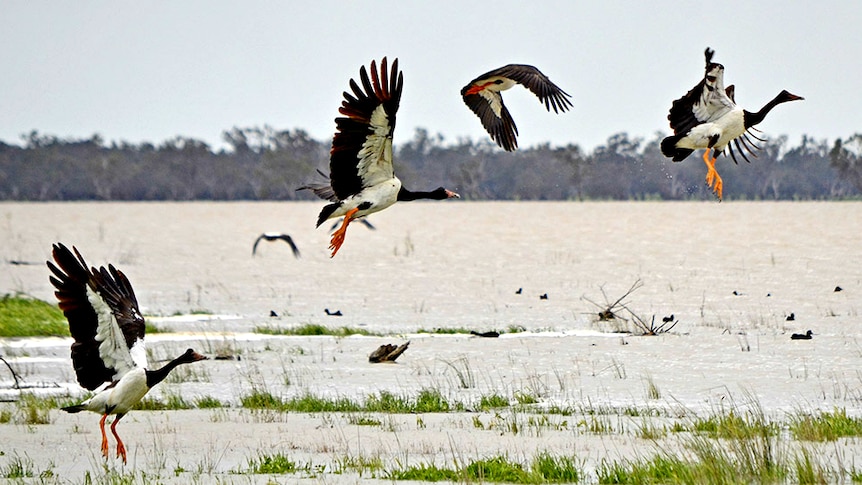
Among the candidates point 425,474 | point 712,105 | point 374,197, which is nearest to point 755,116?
point 712,105

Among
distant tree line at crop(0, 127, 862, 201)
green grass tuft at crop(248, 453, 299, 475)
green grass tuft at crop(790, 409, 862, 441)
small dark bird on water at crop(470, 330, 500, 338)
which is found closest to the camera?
green grass tuft at crop(248, 453, 299, 475)

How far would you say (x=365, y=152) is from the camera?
9.82 m

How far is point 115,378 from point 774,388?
19.1ft

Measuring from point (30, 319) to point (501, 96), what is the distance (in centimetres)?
702

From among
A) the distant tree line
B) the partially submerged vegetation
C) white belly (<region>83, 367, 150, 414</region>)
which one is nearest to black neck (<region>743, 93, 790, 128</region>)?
white belly (<region>83, 367, 150, 414</region>)

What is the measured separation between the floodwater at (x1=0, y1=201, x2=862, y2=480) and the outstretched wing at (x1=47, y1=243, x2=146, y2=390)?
2.62 ft

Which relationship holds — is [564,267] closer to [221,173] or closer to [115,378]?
[115,378]

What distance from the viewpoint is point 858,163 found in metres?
88.2

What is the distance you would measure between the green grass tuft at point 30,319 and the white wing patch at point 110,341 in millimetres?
7017

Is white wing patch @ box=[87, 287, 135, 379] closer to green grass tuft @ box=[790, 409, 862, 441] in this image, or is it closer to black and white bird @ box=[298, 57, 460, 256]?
black and white bird @ box=[298, 57, 460, 256]

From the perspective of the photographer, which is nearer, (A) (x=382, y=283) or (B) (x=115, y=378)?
(B) (x=115, y=378)

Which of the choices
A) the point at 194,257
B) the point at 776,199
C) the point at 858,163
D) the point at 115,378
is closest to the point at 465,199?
the point at 776,199

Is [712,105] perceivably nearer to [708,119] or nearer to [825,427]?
[708,119]

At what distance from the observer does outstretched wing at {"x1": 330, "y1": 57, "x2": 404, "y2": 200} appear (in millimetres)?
9336
